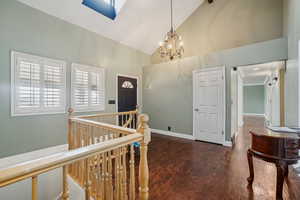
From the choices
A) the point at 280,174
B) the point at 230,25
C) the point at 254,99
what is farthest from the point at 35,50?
the point at 254,99

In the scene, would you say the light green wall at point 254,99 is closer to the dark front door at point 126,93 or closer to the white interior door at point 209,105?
the white interior door at point 209,105

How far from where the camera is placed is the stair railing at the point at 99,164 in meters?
0.66

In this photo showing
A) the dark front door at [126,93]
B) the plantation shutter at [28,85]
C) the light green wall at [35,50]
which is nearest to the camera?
the light green wall at [35,50]

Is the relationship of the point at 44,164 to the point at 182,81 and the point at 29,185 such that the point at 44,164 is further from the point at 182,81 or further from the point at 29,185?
the point at 182,81

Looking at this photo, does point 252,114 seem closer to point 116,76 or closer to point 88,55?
point 116,76

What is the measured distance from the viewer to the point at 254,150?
1854mm

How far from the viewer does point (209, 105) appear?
3961mm

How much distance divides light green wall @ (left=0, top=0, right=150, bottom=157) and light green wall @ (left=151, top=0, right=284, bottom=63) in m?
3.21

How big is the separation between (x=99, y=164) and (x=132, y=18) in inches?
165

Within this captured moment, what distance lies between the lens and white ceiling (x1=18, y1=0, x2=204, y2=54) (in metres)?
3.19

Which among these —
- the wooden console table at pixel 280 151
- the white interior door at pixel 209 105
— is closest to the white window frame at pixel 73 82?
the white interior door at pixel 209 105

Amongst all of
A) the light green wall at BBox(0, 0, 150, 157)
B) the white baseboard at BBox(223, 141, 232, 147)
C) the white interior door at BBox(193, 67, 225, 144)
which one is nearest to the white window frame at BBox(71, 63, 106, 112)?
the light green wall at BBox(0, 0, 150, 157)

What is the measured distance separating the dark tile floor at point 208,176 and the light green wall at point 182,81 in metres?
1.05

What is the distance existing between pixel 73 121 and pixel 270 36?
16.8ft
